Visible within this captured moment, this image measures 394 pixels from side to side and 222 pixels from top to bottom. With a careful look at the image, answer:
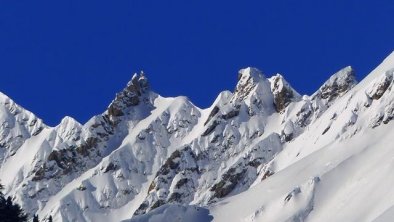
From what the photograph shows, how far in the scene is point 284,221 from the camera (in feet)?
496

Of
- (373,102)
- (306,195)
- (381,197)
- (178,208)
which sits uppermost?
(373,102)

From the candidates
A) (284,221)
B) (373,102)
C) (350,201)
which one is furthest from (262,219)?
(373,102)

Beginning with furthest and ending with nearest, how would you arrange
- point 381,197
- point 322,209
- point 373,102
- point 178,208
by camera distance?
point 373,102, point 178,208, point 322,209, point 381,197

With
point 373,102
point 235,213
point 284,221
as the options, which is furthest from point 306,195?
point 373,102

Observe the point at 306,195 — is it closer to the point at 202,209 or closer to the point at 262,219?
the point at 262,219

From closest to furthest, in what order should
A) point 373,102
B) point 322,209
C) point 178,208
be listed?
point 322,209 → point 178,208 → point 373,102

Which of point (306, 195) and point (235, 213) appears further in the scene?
point (235, 213)

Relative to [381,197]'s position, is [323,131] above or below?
above

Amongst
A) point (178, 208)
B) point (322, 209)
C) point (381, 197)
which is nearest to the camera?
point (381, 197)

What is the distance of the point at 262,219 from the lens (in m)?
156

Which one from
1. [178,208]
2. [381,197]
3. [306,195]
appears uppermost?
[178,208]

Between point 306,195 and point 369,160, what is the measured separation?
10249 mm

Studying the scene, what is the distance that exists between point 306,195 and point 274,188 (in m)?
13.6

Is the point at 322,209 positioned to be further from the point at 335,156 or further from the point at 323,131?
the point at 323,131
